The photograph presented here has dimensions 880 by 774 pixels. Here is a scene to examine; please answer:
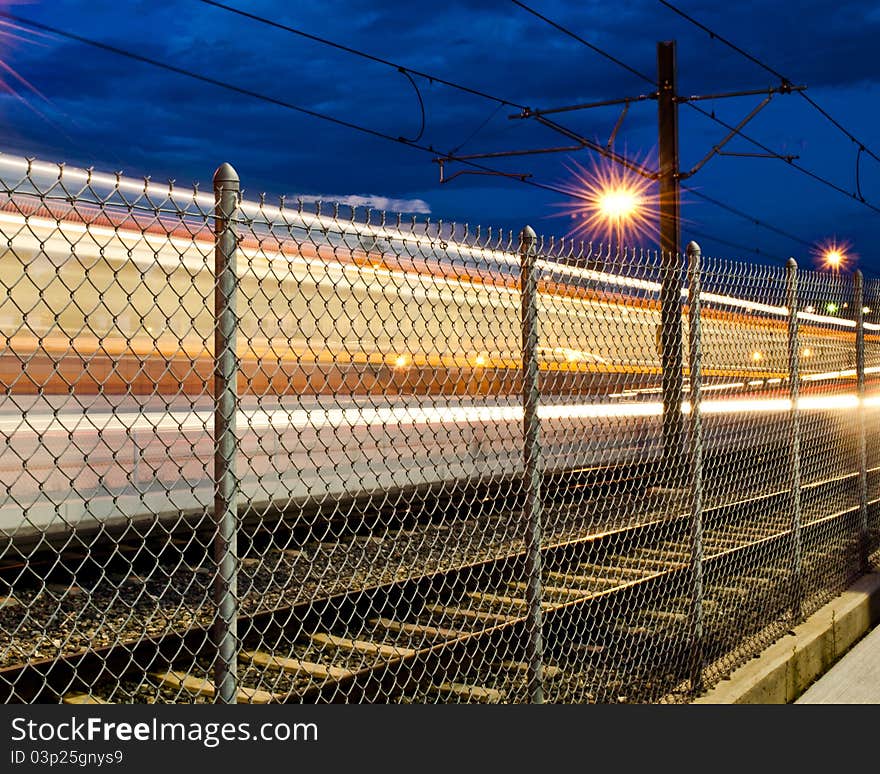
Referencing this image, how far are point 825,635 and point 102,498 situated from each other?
7.20 meters

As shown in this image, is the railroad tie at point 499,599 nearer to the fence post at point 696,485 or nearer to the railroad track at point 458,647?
the railroad track at point 458,647

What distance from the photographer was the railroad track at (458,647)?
206 inches

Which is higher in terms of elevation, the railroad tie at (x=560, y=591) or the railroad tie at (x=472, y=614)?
the railroad tie at (x=560, y=591)

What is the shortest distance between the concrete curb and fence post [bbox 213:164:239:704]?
2.88m

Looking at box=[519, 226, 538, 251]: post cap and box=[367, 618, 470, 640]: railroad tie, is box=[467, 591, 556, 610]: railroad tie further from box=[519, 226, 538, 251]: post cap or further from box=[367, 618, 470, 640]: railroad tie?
box=[519, 226, 538, 251]: post cap

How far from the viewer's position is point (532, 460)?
4.09 metres

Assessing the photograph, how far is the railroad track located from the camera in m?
5.24

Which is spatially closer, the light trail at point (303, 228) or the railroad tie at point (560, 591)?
the light trail at point (303, 228)

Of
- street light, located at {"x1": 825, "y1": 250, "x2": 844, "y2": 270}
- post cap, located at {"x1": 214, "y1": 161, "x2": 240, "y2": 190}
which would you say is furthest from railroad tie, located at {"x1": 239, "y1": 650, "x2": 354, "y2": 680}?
street light, located at {"x1": 825, "y1": 250, "x2": 844, "y2": 270}

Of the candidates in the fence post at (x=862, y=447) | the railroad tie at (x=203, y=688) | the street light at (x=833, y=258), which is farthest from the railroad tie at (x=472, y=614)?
the street light at (x=833, y=258)

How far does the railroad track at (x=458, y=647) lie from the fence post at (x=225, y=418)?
3.67 feet

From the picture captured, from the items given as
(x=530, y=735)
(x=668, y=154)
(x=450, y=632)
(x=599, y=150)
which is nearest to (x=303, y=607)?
(x=450, y=632)

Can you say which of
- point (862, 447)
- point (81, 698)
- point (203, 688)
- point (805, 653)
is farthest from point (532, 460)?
point (862, 447)

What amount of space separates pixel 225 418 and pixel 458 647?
12.7 ft
